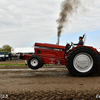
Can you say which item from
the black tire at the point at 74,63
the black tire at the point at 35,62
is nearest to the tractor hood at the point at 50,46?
the black tire at the point at 35,62

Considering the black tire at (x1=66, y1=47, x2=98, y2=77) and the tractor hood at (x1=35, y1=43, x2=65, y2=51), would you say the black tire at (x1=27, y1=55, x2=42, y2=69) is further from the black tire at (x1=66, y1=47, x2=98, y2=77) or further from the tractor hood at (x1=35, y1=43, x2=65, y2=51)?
the black tire at (x1=66, y1=47, x2=98, y2=77)

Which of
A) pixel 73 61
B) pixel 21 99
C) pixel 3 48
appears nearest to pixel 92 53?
pixel 73 61

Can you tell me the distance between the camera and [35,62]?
503cm

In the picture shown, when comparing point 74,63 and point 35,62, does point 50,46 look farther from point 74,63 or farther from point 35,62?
point 74,63

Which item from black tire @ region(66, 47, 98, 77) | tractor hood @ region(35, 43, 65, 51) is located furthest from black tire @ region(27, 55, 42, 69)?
black tire @ region(66, 47, 98, 77)

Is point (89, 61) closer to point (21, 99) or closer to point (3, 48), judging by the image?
point (21, 99)

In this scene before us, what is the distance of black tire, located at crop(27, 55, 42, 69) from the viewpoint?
4980 mm

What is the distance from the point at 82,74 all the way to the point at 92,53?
2.74 feet

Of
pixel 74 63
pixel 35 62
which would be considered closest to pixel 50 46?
pixel 35 62

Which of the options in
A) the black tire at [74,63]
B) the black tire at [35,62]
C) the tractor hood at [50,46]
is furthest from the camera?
the tractor hood at [50,46]

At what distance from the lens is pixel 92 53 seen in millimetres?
4535

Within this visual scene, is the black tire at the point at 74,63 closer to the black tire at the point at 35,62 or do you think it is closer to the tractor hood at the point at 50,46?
the tractor hood at the point at 50,46

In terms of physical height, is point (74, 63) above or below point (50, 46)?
below

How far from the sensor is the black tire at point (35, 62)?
196 inches
